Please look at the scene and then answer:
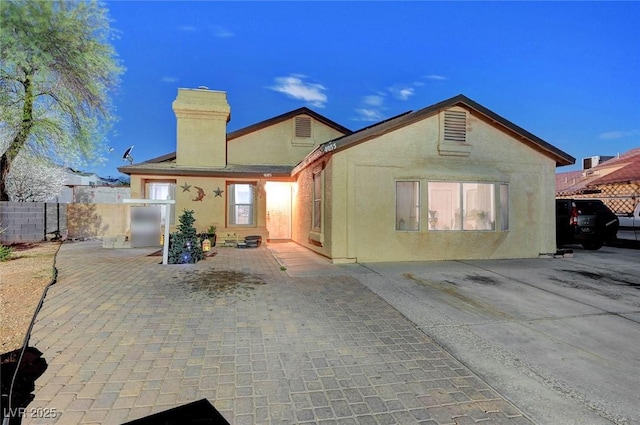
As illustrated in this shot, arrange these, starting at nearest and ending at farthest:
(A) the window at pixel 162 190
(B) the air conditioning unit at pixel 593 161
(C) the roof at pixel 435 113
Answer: (C) the roof at pixel 435 113 → (A) the window at pixel 162 190 → (B) the air conditioning unit at pixel 593 161

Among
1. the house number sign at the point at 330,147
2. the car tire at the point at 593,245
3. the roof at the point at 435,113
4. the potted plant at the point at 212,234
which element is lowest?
the car tire at the point at 593,245


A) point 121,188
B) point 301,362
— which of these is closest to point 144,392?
point 301,362

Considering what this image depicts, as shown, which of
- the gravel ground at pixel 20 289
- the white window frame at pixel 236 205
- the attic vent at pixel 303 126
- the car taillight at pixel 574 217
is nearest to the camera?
→ the gravel ground at pixel 20 289

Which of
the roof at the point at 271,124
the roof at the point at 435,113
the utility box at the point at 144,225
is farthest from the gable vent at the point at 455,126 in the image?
the utility box at the point at 144,225

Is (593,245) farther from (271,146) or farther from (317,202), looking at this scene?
(271,146)

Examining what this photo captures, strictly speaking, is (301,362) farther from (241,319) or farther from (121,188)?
(121,188)

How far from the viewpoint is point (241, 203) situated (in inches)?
538

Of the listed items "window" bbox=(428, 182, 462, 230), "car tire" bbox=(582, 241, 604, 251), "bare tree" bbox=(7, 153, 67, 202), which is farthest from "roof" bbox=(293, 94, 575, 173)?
"bare tree" bbox=(7, 153, 67, 202)

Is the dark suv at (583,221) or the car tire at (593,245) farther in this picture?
the car tire at (593,245)

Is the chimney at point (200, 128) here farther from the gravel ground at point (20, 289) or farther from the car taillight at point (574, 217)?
the car taillight at point (574, 217)

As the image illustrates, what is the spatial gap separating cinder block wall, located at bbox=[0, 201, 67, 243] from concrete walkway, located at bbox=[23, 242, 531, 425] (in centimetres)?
1032

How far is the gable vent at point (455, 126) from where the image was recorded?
30.7 feet

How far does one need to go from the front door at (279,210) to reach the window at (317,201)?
13.7ft

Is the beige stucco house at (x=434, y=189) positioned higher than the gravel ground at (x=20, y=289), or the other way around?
the beige stucco house at (x=434, y=189)
